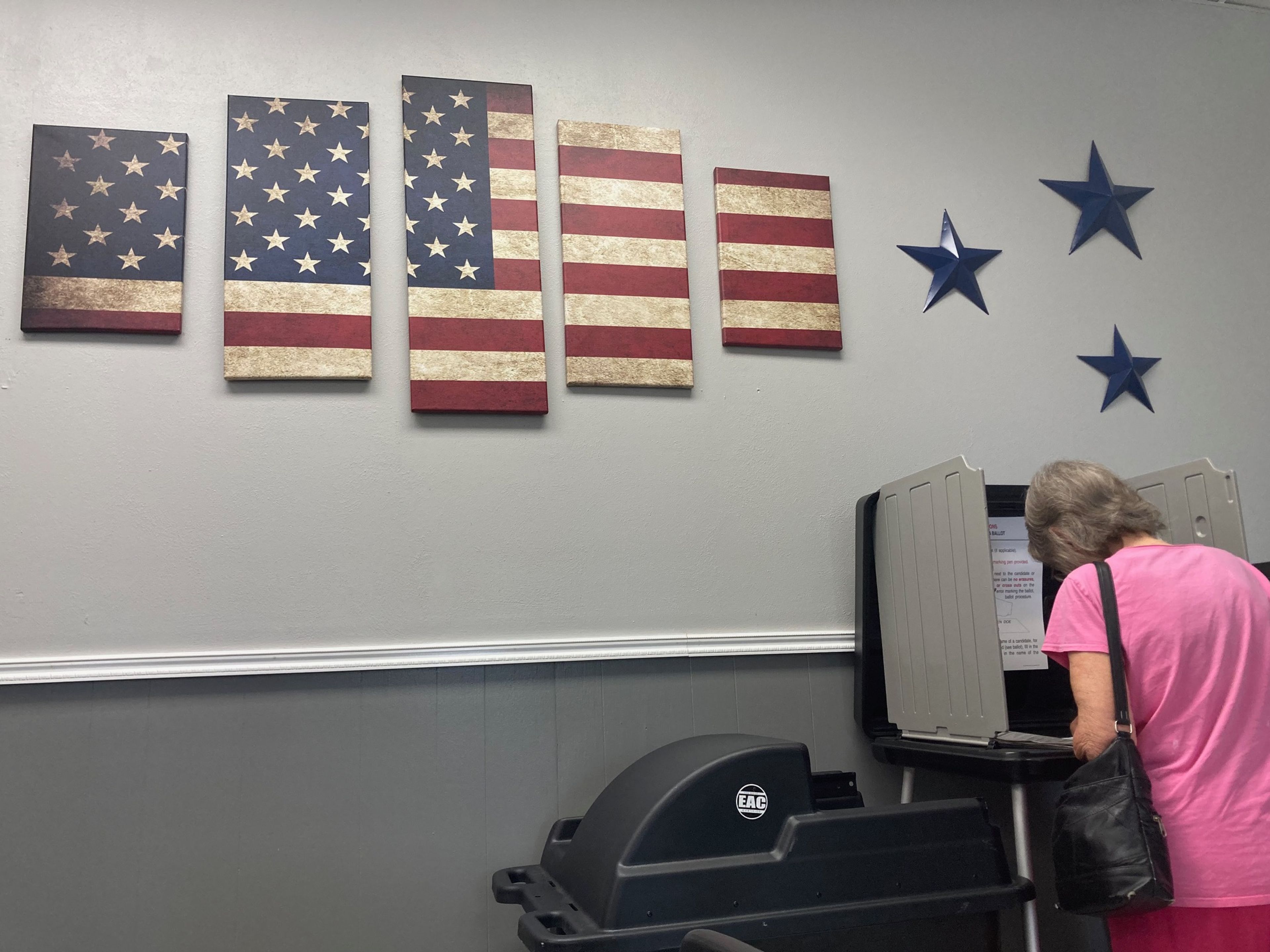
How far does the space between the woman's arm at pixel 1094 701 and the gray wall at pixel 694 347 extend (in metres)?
1.05

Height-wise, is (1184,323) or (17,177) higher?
(17,177)

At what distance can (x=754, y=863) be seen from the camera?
195 cm

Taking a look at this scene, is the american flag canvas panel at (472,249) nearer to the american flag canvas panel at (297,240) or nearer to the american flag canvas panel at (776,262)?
the american flag canvas panel at (297,240)

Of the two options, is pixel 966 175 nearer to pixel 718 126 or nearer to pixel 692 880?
pixel 718 126

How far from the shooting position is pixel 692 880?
191cm

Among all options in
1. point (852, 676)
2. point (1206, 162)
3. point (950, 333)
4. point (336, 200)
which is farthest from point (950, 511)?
point (1206, 162)

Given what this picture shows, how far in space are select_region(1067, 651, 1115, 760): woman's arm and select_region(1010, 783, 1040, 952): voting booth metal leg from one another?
434 millimetres

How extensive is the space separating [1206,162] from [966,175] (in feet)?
3.23

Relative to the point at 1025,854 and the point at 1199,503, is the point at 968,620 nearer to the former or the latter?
the point at 1025,854

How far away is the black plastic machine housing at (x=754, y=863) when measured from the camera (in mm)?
1890

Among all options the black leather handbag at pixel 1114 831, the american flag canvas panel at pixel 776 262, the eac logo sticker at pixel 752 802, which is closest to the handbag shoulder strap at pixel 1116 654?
the black leather handbag at pixel 1114 831

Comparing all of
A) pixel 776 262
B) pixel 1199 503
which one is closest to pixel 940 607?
pixel 1199 503

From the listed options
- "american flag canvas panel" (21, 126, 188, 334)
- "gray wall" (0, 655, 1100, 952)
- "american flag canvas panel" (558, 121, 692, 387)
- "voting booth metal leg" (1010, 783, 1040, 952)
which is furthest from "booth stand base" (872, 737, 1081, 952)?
"american flag canvas panel" (21, 126, 188, 334)

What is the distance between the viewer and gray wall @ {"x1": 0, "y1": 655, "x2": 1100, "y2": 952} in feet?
7.57
